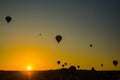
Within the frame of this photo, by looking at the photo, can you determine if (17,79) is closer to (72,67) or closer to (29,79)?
(29,79)

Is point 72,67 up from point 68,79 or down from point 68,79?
up

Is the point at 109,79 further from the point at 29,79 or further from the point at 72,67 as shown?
the point at 29,79

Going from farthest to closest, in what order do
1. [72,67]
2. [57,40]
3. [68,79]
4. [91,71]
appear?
[91,71] → [72,67] → [68,79] → [57,40]

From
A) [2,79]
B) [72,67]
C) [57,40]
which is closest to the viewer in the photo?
[57,40]

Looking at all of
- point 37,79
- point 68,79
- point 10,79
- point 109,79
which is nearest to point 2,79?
point 10,79

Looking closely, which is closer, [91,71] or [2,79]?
[2,79]

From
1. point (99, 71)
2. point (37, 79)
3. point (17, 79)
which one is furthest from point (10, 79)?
point (99, 71)

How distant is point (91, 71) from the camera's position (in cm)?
10931

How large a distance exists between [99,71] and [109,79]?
2300 centimetres

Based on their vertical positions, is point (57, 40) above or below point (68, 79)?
above

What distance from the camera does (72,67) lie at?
94.4 metres

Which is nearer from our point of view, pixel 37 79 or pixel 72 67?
pixel 37 79

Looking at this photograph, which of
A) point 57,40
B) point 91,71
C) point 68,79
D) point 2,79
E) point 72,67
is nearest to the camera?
point 57,40

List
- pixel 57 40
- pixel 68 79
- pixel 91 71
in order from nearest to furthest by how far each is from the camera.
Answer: pixel 57 40 → pixel 68 79 → pixel 91 71
